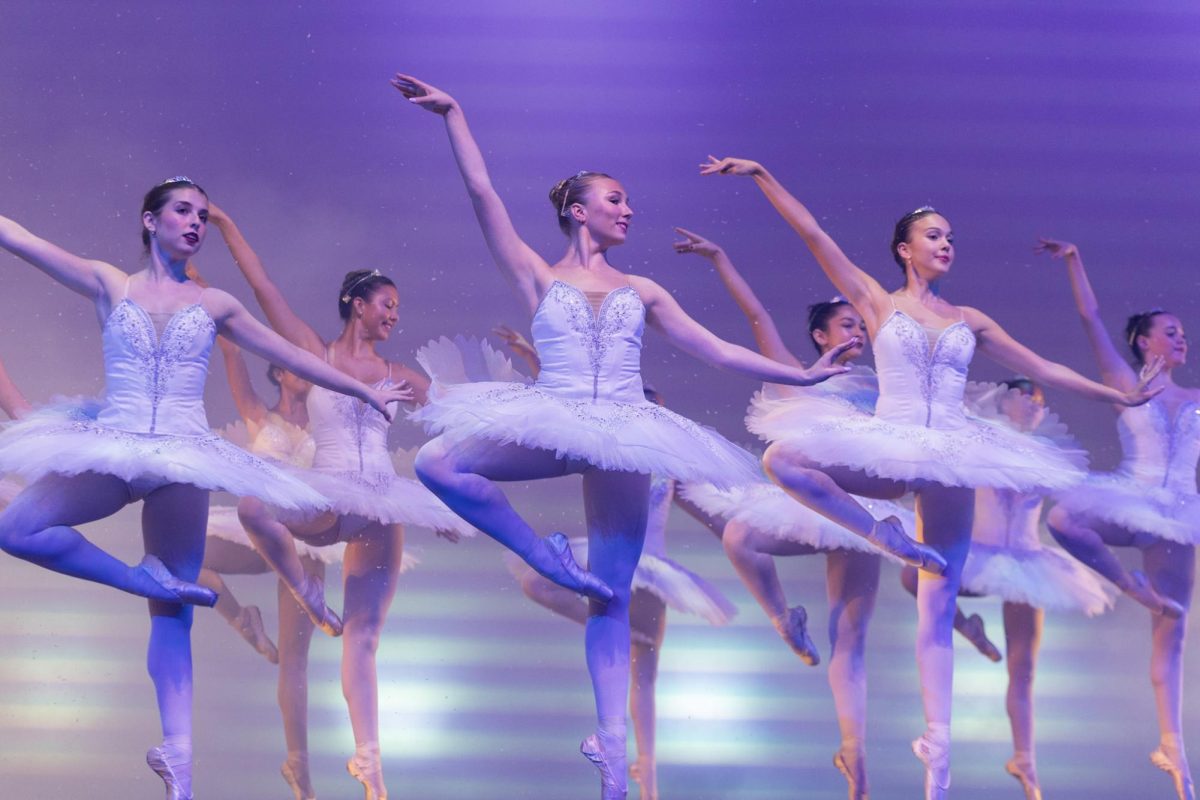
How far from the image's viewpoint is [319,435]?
4.61 m

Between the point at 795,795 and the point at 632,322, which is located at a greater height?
the point at 632,322

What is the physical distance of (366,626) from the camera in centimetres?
434

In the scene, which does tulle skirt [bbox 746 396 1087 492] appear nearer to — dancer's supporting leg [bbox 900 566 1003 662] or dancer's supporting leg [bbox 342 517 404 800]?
dancer's supporting leg [bbox 900 566 1003 662]

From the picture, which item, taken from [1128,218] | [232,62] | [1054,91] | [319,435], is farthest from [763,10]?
[319,435]

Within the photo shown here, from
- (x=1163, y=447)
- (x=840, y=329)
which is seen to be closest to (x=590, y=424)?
(x=840, y=329)

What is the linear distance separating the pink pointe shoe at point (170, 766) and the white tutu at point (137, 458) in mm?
660

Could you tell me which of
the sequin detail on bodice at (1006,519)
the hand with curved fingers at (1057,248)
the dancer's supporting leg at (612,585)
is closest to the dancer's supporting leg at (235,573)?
the dancer's supporting leg at (612,585)

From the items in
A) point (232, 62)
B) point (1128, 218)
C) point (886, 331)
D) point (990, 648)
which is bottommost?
point (990, 648)

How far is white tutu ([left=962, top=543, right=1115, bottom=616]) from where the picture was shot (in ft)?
15.7

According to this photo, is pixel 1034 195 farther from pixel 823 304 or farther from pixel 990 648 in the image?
pixel 990 648

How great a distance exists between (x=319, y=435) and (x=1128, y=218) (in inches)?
128

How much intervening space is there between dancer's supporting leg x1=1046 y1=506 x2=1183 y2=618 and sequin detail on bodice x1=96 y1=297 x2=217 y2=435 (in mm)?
2825

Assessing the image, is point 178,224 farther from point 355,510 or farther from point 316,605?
point 316,605

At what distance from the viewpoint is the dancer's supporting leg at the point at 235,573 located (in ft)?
15.6
